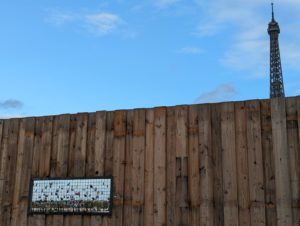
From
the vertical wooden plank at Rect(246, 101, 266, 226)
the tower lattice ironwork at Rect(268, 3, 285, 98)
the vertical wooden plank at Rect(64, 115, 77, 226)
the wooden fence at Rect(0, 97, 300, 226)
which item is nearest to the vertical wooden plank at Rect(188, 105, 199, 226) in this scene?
the wooden fence at Rect(0, 97, 300, 226)

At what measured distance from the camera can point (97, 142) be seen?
6969mm

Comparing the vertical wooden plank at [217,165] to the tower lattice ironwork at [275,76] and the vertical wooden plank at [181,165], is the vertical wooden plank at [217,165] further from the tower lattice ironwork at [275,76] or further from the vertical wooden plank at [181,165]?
the tower lattice ironwork at [275,76]

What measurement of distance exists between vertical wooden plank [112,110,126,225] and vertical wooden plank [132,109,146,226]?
0.65ft

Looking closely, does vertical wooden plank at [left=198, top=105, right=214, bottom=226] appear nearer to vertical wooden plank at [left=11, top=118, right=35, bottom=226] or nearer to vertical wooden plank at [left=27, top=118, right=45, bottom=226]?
vertical wooden plank at [left=27, top=118, right=45, bottom=226]

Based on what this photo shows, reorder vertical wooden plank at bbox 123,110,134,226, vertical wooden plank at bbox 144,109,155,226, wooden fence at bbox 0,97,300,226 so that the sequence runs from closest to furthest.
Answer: wooden fence at bbox 0,97,300,226 < vertical wooden plank at bbox 144,109,155,226 < vertical wooden plank at bbox 123,110,134,226

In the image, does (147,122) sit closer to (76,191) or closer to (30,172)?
(76,191)

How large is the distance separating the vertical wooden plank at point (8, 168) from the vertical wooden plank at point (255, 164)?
4.33m

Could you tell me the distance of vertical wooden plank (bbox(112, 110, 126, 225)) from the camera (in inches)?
257

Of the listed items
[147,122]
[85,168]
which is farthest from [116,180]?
[147,122]

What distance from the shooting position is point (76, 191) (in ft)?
22.6

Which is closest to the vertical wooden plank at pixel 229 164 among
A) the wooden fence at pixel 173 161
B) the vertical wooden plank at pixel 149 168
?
the wooden fence at pixel 173 161

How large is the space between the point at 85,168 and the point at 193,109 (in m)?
2.14

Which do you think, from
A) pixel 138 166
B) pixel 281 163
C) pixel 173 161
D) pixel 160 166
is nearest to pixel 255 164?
pixel 281 163

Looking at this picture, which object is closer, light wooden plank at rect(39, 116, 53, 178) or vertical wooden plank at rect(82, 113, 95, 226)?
vertical wooden plank at rect(82, 113, 95, 226)
